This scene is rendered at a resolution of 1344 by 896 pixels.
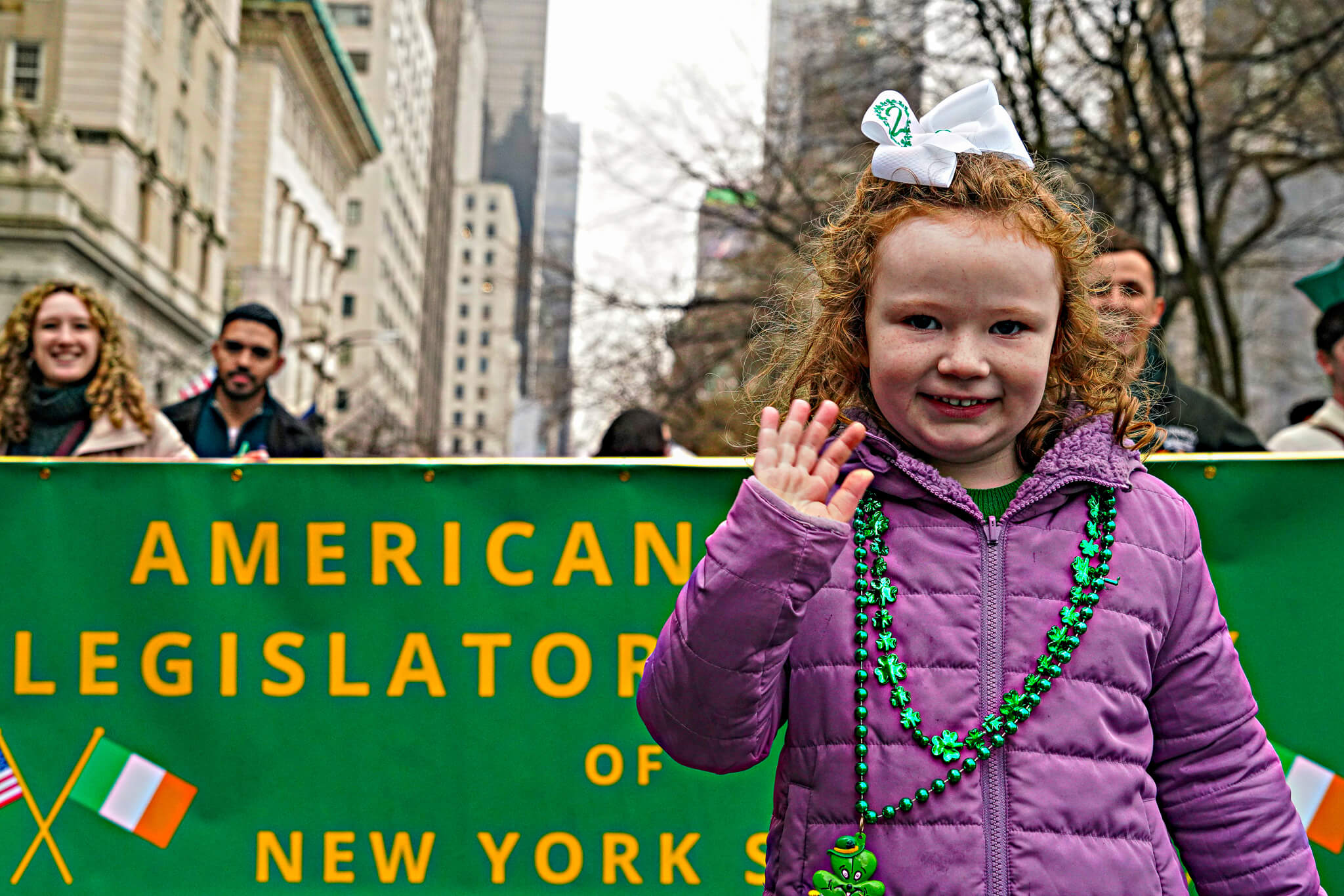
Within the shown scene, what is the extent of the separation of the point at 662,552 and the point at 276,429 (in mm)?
2703

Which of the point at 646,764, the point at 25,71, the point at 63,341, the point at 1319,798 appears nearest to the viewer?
the point at 1319,798

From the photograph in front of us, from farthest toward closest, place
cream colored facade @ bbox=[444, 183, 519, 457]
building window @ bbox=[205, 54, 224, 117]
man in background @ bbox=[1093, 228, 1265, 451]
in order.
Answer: cream colored facade @ bbox=[444, 183, 519, 457]
building window @ bbox=[205, 54, 224, 117]
man in background @ bbox=[1093, 228, 1265, 451]

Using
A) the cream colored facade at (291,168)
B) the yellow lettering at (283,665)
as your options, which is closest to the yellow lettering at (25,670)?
the yellow lettering at (283,665)

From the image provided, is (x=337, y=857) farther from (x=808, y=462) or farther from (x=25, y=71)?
(x=25, y=71)

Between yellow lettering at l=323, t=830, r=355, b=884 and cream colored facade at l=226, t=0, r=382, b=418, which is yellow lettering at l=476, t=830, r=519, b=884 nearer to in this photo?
yellow lettering at l=323, t=830, r=355, b=884

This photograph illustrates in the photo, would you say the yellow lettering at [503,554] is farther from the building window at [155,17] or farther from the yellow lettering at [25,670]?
the building window at [155,17]

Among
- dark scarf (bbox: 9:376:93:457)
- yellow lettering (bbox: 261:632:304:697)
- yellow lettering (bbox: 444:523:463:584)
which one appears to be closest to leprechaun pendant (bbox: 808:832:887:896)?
yellow lettering (bbox: 444:523:463:584)

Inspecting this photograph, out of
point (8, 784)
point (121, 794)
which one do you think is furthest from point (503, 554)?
point (8, 784)

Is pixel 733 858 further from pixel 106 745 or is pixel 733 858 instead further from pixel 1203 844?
pixel 1203 844

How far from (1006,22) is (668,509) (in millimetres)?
12127

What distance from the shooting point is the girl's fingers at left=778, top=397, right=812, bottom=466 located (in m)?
1.63

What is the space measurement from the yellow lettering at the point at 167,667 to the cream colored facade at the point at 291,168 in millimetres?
35857

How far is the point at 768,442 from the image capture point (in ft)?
5.40

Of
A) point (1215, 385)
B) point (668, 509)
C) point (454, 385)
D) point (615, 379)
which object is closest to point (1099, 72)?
point (1215, 385)
